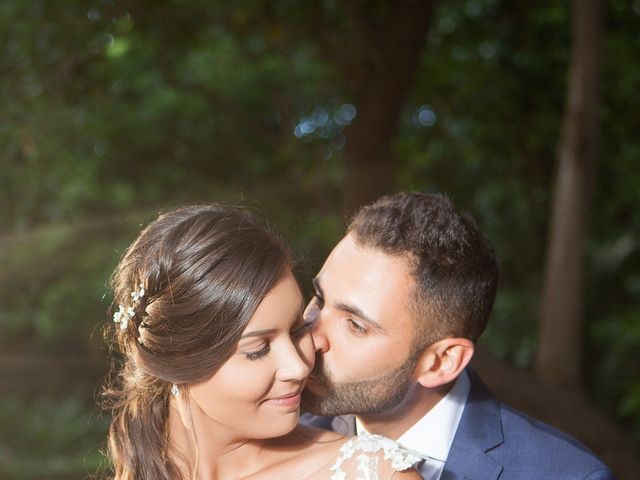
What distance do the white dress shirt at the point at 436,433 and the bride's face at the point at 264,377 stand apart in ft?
2.28

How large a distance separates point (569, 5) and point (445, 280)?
227 inches

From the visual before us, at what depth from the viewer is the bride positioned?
197 centimetres

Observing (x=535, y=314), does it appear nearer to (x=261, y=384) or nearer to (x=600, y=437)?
(x=600, y=437)

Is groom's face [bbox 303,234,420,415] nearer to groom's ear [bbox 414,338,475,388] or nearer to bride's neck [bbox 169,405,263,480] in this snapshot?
groom's ear [bbox 414,338,475,388]

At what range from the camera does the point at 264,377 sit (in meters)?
1.97

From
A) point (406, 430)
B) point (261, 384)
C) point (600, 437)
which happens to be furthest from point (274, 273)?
point (600, 437)

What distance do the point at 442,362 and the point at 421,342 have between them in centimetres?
11

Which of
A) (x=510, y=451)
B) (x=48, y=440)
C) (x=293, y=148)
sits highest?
(x=510, y=451)

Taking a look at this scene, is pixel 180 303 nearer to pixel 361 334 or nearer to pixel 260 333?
pixel 260 333

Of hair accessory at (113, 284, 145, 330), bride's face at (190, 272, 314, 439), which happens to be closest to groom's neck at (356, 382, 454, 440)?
bride's face at (190, 272, 314, 439)

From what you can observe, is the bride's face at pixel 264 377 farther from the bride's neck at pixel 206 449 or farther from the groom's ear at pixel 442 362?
the groom's ear at pixel 442 362

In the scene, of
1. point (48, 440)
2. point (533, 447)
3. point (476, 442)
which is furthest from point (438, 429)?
point (48, 440)

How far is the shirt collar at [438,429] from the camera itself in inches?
102

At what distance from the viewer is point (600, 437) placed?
228 inches
